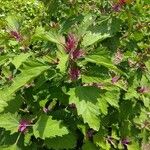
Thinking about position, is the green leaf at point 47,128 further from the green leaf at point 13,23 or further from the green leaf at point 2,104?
the green leaf at point 13,23

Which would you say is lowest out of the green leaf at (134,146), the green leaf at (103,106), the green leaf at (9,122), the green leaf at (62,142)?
the green leaf at (134,146)

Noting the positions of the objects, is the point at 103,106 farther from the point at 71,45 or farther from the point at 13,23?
the point at 13,23

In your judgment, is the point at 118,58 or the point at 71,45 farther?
the point at 118,58

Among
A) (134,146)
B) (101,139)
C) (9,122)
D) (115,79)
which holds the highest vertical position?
(9,122)

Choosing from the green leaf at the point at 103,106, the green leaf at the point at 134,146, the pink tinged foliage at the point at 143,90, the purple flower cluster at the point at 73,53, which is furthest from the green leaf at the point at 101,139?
the purple flower cluster at the point at 73,53

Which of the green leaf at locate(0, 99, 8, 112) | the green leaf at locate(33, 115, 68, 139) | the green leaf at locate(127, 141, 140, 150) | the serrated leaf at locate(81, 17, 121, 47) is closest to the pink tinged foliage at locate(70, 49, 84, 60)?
the serrated leaf at locate(81, 17, 121, 47)

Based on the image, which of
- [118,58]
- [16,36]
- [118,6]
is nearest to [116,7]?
[118,6]

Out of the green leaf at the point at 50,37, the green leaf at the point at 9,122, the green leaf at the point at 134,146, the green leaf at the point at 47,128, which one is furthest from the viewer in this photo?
the green leaf at the point at 134,146
